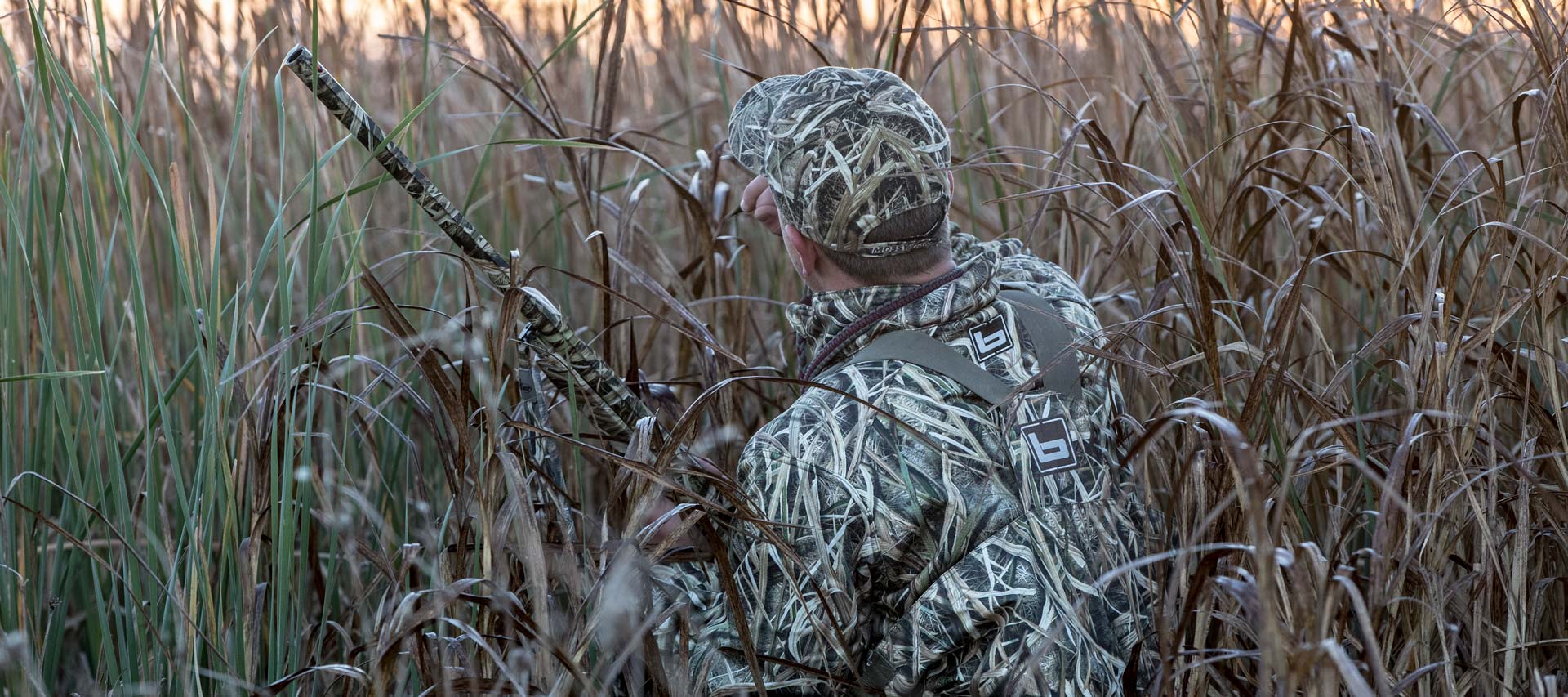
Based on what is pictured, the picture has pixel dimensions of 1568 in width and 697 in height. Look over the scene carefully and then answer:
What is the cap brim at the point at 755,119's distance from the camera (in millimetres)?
1623

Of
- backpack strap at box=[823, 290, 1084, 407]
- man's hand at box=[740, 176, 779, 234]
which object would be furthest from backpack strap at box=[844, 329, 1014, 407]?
man's hand at box=[740, 176, 779, 234]

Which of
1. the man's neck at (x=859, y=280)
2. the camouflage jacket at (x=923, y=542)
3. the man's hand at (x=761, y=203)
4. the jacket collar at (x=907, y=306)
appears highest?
the man's hand at (x=761, y=203)

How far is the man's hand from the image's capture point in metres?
1.73

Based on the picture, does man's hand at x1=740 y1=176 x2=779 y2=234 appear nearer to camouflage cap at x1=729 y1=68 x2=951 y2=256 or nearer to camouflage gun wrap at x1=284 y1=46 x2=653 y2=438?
camouflage cap at x1=729 y1=68 x2=951 y2=256

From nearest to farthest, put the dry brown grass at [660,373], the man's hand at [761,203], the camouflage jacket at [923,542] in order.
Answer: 1. the dry brown grass at [660,373]
2. the camouflage jacket at [923,542]
3. the man's hand at [761,203]

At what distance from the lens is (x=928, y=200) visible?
61.4 inches

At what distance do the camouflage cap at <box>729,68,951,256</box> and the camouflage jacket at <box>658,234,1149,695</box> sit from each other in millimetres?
88

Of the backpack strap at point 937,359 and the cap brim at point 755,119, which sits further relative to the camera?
the cap brim at point 755,119

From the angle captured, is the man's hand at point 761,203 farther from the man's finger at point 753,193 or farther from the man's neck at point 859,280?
the man's neck at point 859,280

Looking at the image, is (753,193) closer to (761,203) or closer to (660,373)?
(761,203)

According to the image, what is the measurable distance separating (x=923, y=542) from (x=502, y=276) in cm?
60

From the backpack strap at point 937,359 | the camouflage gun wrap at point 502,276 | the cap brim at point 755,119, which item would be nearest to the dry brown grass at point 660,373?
the camouflage gun wrap at point 502,276

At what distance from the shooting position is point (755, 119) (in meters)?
1.64

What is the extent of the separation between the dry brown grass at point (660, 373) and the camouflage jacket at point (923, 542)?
0.38 ft
